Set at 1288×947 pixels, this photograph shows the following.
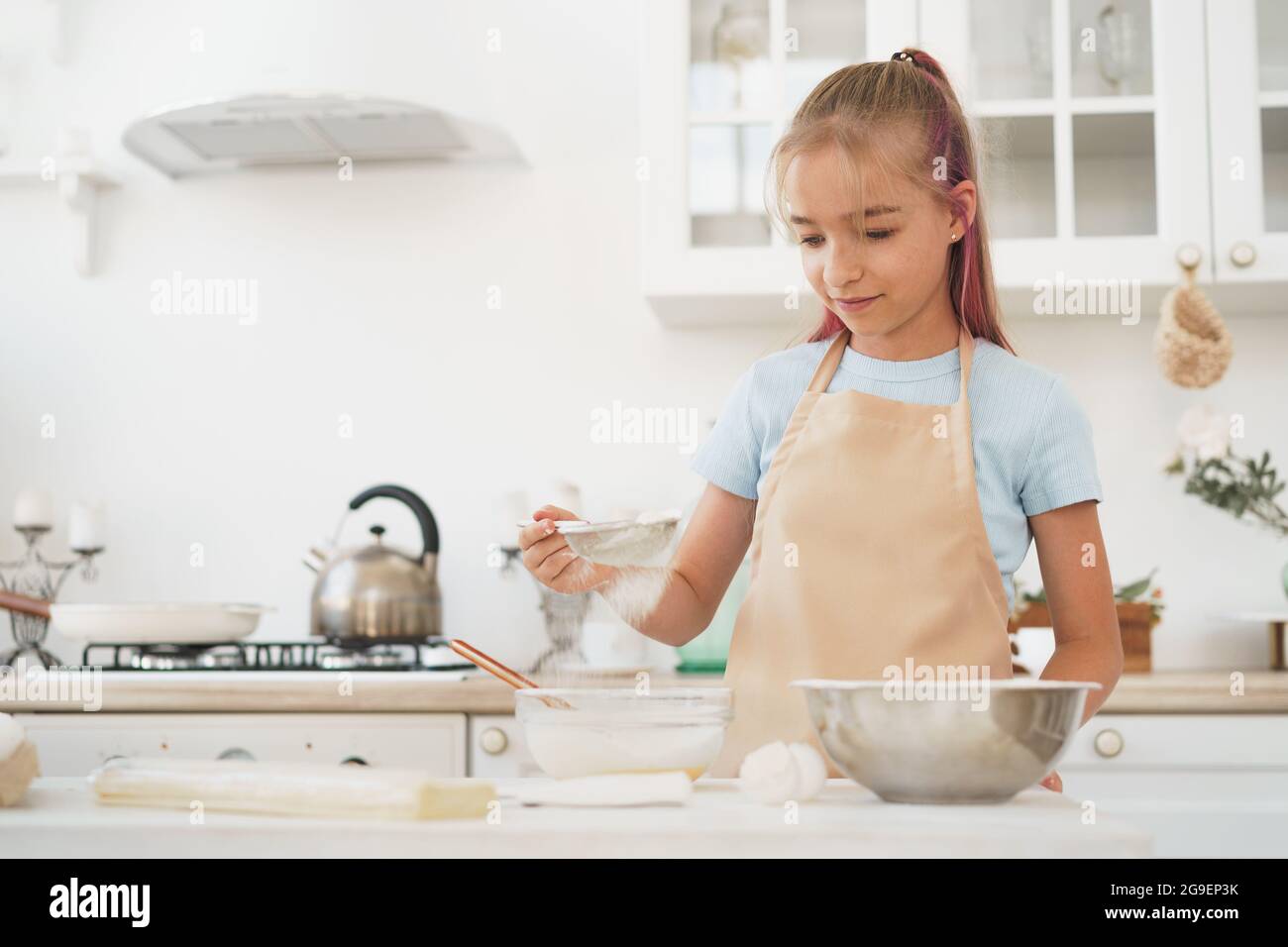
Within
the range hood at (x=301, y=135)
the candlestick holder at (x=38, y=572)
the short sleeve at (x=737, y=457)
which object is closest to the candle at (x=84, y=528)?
the candlestick holder at (x=38, y=572)

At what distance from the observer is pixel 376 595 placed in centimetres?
209

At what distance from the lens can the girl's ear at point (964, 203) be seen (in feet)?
4.11

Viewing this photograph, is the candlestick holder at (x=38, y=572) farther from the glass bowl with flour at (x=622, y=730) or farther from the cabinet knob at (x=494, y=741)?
the glass bowl with flour at (x=622, y=730)

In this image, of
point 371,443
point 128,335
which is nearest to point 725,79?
point 371,443

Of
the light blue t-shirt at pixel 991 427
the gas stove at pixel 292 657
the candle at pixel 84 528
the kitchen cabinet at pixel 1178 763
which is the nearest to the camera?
the light blue t-shirt at pixel 991 427

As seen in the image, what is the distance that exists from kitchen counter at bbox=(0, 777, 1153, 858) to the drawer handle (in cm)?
107

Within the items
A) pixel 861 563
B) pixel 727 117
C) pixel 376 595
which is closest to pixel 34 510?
pixel 376 595

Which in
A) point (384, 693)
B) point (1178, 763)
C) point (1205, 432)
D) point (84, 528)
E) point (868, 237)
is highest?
point (868, 237)

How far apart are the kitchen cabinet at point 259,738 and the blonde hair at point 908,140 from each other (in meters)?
0.92

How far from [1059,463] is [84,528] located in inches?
70.3

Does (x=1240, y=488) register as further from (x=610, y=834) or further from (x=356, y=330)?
(x=610, y=834)

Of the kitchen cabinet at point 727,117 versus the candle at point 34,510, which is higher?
the kitchen cabinet at point 727,117
